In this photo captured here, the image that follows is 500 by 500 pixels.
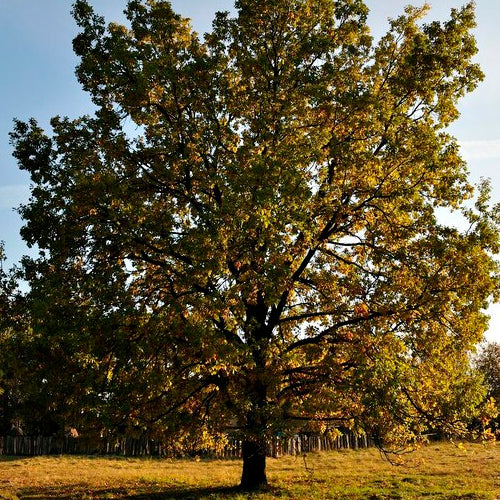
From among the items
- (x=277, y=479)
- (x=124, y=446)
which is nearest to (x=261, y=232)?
(x=277, y=479)

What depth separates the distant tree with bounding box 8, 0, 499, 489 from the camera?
1392 centimetres

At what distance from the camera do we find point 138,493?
62.9ft

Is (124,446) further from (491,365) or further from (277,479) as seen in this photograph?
(491,365)

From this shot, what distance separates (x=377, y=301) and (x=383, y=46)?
922cm

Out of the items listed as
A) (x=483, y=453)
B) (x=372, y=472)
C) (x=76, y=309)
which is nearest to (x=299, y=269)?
(x=76, y=309)

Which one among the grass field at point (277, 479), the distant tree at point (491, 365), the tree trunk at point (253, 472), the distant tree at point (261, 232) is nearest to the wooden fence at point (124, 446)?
the grass field at point (277, 479)

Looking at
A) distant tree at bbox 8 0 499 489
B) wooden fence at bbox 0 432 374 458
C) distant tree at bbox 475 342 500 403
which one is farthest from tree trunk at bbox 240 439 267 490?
distant tree at bbox 475 342 500 403

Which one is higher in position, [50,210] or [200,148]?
[200,148]

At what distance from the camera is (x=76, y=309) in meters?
14.6

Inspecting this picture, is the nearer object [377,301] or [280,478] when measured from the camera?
[377,301]

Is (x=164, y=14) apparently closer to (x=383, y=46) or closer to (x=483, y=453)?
(x=383, y=46)

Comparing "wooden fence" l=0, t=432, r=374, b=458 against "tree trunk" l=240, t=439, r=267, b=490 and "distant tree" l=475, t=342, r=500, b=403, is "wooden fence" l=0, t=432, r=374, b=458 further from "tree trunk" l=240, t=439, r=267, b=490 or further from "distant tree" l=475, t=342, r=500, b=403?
"tree trunk" l=240, t=439, r=267, b=490

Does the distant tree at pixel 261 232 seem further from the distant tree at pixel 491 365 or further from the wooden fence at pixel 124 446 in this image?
the distant tree at pixel 491 365

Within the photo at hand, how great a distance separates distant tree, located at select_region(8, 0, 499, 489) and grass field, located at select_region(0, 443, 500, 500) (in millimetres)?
2797
